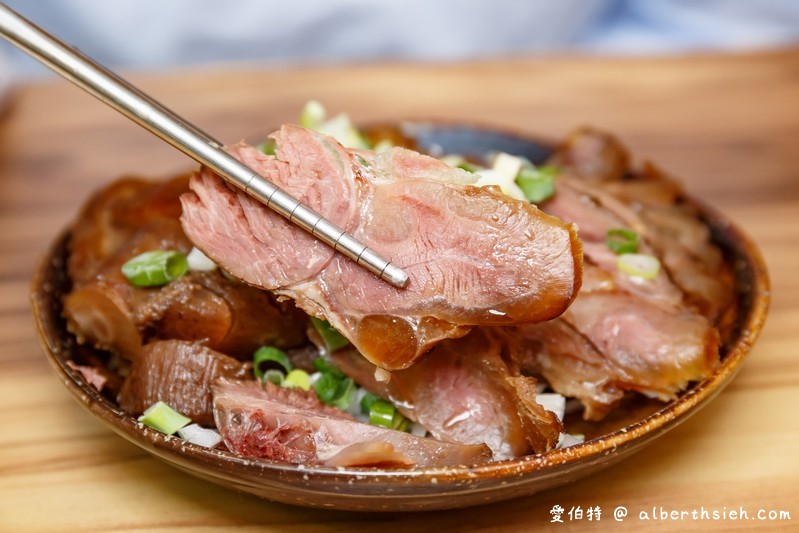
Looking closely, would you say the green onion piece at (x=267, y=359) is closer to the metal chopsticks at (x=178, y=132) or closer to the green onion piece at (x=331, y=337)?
the green onion piece at (x=331, y=337)

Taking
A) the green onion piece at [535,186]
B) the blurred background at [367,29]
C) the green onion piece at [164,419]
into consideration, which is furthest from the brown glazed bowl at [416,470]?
the blurred background at [367,29]

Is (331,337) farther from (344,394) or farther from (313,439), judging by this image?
(313,439)

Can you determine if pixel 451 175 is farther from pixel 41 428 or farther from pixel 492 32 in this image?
pixel 492 32

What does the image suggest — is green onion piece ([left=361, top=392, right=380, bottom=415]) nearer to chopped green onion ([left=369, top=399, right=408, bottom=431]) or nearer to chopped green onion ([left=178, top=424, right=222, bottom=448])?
chopped green onion ([left=369, top=399, right=408, bottom=431])

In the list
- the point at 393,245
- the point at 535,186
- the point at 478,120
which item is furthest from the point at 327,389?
the point at 478,120

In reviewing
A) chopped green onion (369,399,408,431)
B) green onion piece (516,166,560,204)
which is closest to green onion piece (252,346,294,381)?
chopped green onion (369,399,408,431)

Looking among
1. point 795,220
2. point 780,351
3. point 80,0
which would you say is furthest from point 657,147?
point 80,0

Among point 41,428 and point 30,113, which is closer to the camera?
point 41,428
